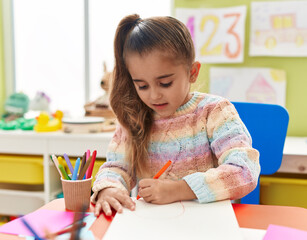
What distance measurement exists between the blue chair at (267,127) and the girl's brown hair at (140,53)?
375 mm

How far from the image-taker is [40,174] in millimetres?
1612

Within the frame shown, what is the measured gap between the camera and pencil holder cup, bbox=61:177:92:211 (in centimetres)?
65

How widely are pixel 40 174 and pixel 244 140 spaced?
1.15 metres

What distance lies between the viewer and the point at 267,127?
1.10 m

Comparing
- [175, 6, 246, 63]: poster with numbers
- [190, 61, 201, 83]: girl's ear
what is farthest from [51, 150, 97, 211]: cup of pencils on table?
[175, 6, 246, 63]: poster with numbers

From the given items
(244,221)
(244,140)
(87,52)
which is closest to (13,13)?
(87,52)

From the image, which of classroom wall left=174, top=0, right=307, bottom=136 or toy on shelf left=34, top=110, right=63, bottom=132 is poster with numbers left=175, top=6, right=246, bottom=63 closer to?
classroom wall left=174, top=0, right=307, bottom=136

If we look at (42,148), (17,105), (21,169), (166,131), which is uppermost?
(166,131)

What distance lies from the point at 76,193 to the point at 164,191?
169mm

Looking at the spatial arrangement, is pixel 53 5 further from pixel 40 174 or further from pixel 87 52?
pixel 40 174

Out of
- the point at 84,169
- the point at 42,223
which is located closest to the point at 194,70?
the point at 84,169

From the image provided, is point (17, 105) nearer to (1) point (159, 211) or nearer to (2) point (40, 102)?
(2) point (40, 102)

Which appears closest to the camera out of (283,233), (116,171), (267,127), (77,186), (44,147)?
(283,233)

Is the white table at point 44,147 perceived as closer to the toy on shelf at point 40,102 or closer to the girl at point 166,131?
the toy on shelf at point 40,102
